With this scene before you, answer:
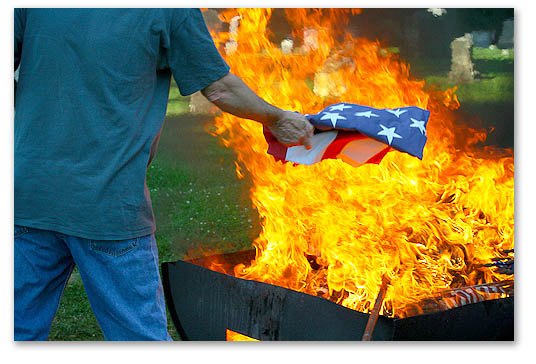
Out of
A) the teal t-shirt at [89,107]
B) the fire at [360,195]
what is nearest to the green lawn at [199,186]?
the fire at [360,195]

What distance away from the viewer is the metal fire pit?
2195mm

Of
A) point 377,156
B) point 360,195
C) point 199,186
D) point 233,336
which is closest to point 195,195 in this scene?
point 199,186

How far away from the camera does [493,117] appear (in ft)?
10.8

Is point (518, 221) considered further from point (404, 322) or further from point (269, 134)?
point (269, 134)

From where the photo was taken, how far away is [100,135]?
1825 mm

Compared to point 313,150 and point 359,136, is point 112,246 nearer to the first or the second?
point 313,150

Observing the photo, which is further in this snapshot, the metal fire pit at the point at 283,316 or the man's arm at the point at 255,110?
the metal fire pit at the point at 283,316

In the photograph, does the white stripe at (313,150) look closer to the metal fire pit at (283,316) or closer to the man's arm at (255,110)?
the man's arm at (255,110)

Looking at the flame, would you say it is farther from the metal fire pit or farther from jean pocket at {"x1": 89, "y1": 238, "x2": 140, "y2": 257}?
jean pocket at {"x1": 89, "y1": 238, "x2": 140, "y2": 257}

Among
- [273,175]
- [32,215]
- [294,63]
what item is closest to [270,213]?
[273,175]

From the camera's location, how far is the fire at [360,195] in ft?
8.80

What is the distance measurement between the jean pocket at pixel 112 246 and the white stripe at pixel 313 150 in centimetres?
76
